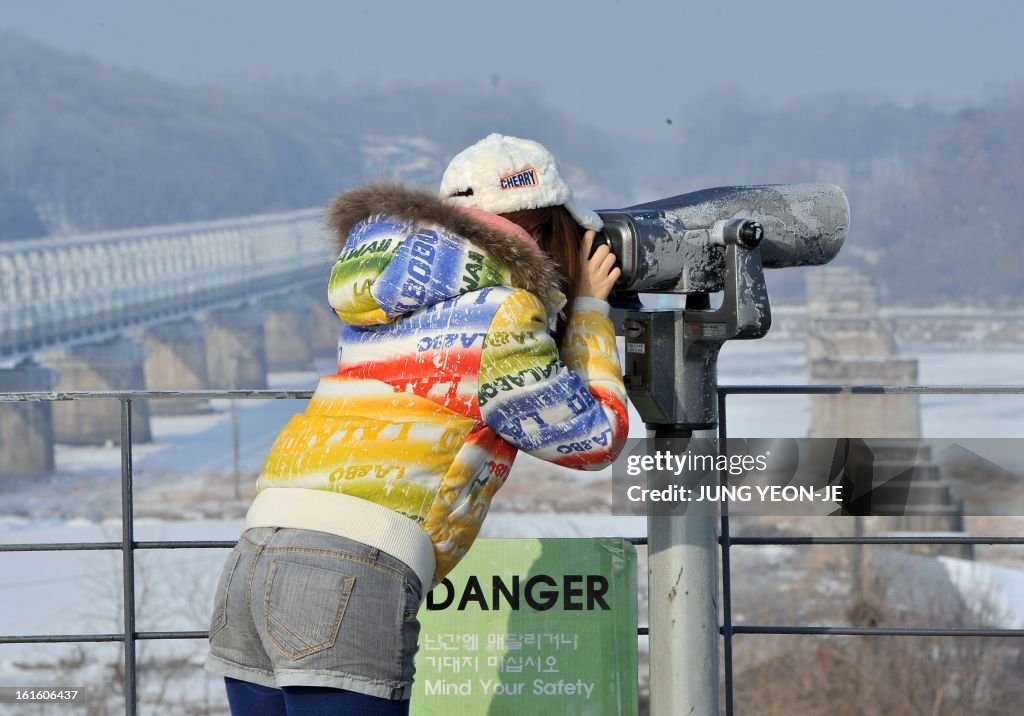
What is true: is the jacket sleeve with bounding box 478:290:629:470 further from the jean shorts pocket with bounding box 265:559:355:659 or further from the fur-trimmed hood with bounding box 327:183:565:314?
the jean shorts pocket with bounding box 265:559:355:659

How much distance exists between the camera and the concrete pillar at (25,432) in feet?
111

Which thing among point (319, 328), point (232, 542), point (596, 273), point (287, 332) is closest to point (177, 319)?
point (287, 332)

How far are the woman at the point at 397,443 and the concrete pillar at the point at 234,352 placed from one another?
37.3 m

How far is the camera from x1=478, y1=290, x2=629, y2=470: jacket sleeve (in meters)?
1.64

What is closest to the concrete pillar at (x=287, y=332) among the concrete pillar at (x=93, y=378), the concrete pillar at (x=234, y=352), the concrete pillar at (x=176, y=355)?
the concrete pillar at (x=234, y=352)

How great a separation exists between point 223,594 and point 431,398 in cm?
38

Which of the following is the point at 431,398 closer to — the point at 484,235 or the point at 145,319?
the point at 484,235

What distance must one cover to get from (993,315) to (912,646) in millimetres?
24994

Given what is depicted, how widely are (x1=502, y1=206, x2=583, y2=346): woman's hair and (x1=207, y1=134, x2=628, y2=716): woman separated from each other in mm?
45

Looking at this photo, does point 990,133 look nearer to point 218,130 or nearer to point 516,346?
point 218,130

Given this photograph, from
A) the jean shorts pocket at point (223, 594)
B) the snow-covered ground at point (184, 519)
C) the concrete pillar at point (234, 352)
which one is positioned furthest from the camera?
the concrete pillar at point (234, 352)

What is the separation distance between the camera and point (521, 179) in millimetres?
1758

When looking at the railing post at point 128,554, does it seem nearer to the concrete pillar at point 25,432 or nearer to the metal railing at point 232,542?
the metal railing at point 232,542

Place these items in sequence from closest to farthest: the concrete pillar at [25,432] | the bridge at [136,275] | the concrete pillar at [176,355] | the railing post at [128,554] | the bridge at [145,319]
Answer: the railing post at [128,554], the concrete pillar at [25,432], the bridge at [145,319], the bridge at [136,275], the concrete pillar at [176,355]
